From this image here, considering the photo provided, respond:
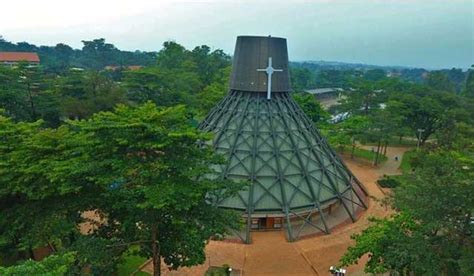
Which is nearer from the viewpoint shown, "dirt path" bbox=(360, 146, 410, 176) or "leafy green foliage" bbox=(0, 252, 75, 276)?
"leafy green foliage" bbox=(0, 252, 75, 276)

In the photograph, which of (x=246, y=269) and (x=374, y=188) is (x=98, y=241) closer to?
(x=246, y=269)

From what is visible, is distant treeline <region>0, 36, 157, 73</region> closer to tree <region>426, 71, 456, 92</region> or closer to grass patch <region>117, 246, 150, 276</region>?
tree <region>426, 71, 456, 92</region>

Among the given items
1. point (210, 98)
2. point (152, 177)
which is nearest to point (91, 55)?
point (210, 98)

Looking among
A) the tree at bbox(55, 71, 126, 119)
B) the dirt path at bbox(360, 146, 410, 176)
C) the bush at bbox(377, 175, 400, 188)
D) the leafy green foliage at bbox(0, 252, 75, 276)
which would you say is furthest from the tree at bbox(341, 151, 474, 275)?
the tree at bbox(55, 71, 126, 119)

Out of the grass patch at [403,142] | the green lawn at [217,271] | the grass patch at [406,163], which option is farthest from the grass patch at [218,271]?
the grass patch at [403,142]

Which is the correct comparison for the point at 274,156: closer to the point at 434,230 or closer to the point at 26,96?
the point at 434,230

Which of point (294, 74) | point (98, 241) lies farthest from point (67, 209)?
point (294, 74)
